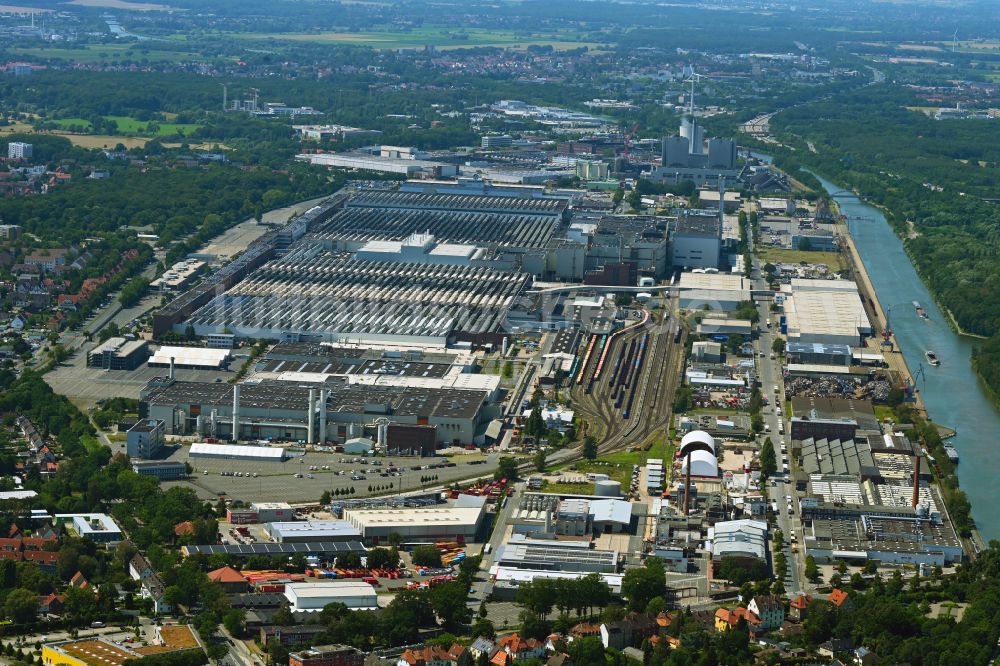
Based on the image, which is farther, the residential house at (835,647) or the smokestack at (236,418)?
the smokestack at (236,418)

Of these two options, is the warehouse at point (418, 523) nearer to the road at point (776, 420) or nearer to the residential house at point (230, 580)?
the residential house at point (230, 580)

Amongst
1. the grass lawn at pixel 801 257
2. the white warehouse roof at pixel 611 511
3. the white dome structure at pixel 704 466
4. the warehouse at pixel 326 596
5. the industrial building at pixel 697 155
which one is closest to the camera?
the warehouse at pixel 326 596

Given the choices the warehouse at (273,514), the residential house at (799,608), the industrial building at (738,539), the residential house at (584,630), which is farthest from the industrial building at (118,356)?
the residential house at (799,608)

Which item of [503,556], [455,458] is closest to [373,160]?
[455,458]

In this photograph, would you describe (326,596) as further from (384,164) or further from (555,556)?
(384,164)

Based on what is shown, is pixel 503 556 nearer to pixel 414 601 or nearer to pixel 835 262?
pixel 414 601

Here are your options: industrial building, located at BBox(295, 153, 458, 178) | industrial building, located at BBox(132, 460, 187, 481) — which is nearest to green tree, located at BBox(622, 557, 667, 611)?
industrial building, located at BBox(132, 460, 187, 481)
